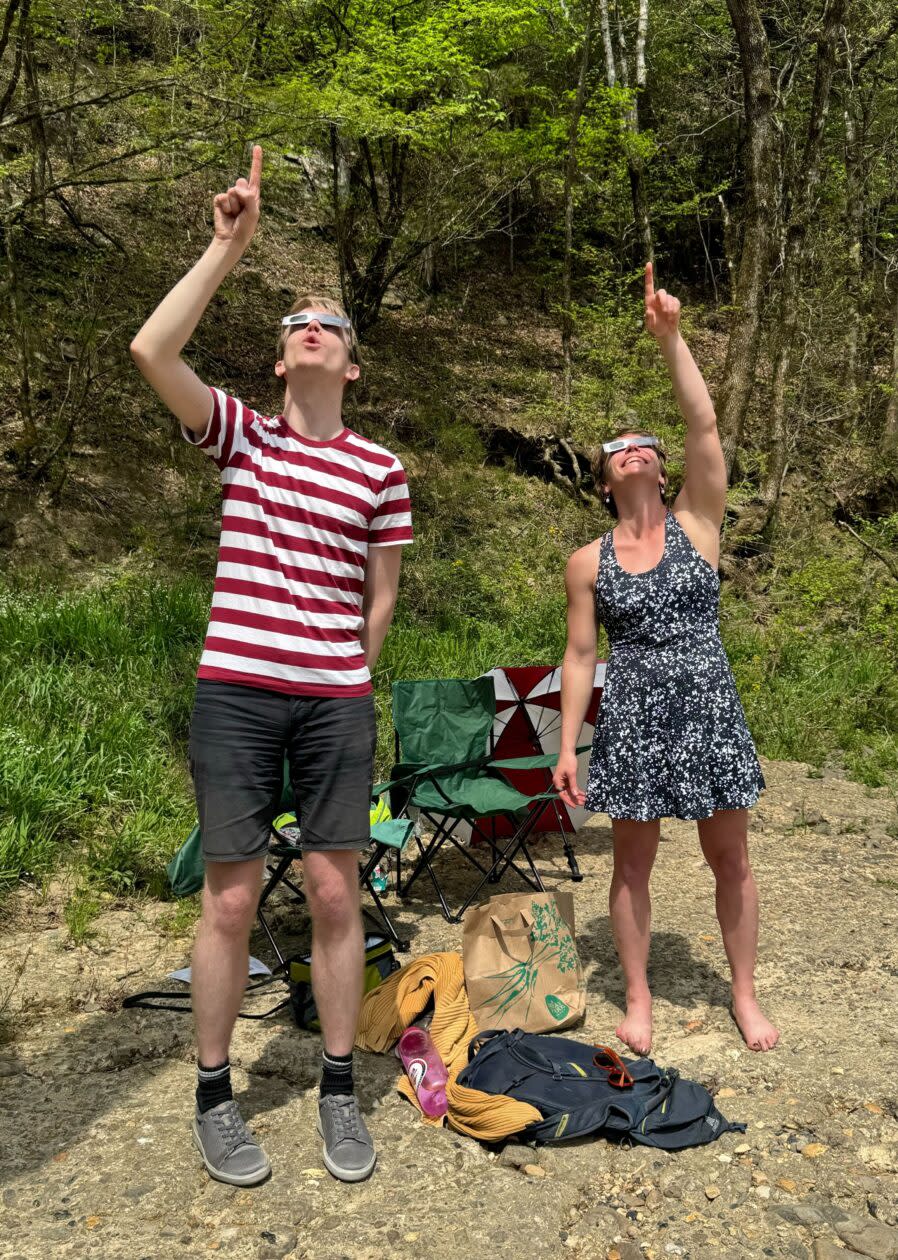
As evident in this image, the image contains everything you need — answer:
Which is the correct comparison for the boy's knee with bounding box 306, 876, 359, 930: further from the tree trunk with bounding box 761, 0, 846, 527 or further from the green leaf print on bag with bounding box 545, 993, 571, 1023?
the tree trunk with bounding box 761, 0, 846, 527

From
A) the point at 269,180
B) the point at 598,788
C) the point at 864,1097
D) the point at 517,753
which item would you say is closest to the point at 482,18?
the point at 269,180

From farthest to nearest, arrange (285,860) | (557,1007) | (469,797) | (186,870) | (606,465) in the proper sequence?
(469,797) → (285,860) → (186,870) → (557,1007) → (606,465)

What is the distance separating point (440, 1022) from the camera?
3.07 m

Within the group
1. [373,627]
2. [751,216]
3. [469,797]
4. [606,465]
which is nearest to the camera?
[373,627]

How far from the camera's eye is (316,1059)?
9.74 feet

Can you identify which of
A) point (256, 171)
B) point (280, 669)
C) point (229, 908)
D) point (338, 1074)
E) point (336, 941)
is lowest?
point (338, 1074)

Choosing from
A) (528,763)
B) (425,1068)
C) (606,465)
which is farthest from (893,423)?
(425,1068)

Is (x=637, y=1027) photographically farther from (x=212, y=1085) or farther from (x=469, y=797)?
(x=469, y=797)

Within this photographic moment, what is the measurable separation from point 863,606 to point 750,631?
1.35 m

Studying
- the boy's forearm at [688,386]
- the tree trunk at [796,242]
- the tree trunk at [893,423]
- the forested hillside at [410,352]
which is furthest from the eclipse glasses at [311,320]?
the tree trunk at [893,423]

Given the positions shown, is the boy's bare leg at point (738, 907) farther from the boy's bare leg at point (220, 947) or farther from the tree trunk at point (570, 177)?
the tree trunk at point (570, 177)

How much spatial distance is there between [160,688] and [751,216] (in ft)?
25.4

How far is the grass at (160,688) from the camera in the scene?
4328mm

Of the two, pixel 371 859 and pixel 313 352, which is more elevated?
pixel 313 352
